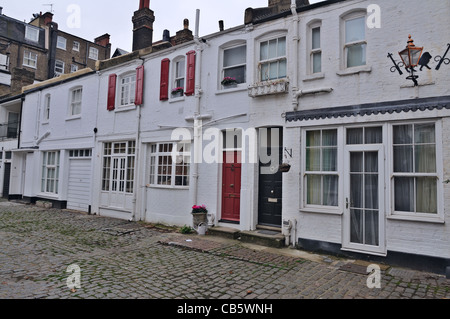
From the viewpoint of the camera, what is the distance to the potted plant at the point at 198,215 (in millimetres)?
9734

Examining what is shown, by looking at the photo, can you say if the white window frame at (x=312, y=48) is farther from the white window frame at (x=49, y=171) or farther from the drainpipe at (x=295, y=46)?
the white window frame at (x=49, y=171)

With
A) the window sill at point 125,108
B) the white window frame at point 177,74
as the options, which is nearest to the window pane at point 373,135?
the white window frame at point 177,74

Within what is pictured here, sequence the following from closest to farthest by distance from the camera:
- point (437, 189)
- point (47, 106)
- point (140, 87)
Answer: point (437, 189)
point (140, 87)
point (47, 106)

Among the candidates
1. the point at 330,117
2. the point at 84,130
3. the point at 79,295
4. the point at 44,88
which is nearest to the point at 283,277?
the point at 79,295

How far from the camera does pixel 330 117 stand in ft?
25.3

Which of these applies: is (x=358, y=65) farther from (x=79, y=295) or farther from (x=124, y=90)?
Answer: (x=124, y=90)

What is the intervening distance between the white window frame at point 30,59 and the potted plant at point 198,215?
3011 centimetres

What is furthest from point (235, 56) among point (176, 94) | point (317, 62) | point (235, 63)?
point (317, 62)

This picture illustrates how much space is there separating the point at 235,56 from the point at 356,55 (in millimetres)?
3875

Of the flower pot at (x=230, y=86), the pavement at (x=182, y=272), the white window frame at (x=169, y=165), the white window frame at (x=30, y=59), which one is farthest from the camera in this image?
the white window frame at (x=30, y=59)

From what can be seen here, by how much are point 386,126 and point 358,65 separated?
176cm

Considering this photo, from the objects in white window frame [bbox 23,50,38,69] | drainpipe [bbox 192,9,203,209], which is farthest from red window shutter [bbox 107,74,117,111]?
white window frame [bbox 23,50,38,69]

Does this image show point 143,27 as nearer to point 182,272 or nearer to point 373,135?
point 373,135

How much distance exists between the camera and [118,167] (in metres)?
13.0
